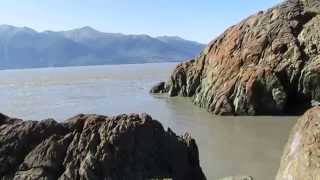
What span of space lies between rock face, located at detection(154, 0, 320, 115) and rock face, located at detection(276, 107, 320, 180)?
20004 millimetres

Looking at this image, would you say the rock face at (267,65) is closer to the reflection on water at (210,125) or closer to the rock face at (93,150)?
the reflection on water at (210,125)

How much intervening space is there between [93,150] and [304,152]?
4.14 metres

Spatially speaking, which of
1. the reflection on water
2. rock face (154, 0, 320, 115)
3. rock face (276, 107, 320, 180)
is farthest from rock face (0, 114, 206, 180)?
rock face (154, 0, 320, 115)

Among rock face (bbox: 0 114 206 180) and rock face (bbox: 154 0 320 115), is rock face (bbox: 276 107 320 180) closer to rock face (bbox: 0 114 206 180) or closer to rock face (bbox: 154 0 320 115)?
rock face (bbox: 0 114 206 180)

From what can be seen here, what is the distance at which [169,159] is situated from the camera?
11.9 metres

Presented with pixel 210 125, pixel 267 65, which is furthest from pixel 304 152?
pixel 267 65

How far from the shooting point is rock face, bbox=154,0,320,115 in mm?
30578

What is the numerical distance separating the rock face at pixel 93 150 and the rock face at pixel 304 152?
2.64 metres

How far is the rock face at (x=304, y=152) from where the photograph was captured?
363 inches

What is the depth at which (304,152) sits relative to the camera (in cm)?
955

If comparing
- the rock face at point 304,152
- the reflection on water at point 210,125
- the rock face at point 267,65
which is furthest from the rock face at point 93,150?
the rock face at point 267,65

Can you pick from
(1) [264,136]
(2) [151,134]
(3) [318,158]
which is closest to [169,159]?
(2) [151,134]

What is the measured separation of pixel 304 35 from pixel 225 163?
55.1 feet

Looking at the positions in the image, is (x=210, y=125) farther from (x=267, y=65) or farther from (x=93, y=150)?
(x=93, y=150)
